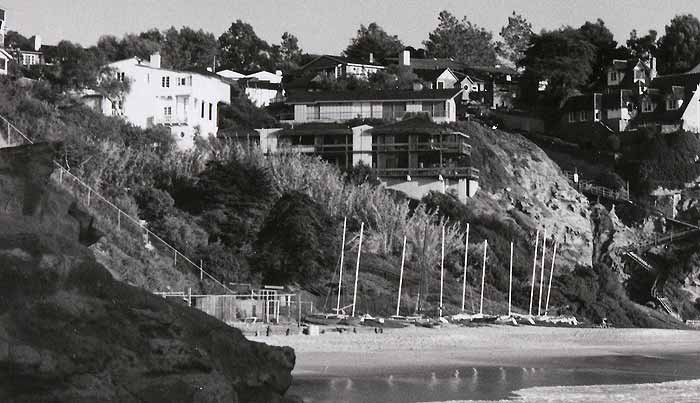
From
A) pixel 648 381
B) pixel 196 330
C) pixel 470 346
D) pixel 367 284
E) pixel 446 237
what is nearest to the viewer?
pixel 196 330

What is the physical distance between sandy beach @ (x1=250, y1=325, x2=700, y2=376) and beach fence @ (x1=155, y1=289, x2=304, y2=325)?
10.8 ft

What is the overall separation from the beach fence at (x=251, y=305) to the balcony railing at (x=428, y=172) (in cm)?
2991

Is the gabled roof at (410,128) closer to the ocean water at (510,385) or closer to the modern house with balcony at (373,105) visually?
the modern house with balcony at (373,105)

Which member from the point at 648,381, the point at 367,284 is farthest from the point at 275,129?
the point at 648,381

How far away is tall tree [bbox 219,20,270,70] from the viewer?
143 metres

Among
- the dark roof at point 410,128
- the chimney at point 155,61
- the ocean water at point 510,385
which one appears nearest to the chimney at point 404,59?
the dark roof at point 410,128

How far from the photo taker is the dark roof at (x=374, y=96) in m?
97.4

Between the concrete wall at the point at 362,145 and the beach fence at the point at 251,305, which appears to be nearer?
the beach fence at the point at 251,305

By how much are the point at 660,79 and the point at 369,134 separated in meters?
33.9

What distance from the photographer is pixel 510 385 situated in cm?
3712

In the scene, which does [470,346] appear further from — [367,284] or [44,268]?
[44,268]

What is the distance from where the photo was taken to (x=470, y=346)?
5456 cm

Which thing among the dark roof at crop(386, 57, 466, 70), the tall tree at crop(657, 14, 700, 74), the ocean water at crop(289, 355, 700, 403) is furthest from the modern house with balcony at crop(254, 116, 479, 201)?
the ocean water at crop(289, 355, 700, 403)

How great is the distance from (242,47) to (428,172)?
6097 cm
